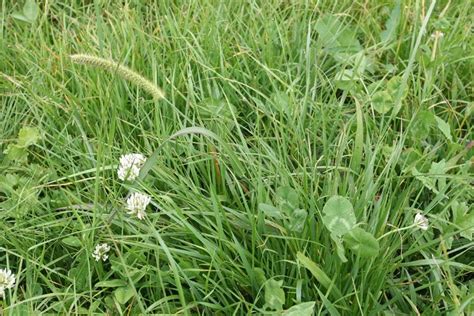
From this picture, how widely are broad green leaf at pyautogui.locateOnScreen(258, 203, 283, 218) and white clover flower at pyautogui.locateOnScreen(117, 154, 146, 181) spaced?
0.32 meters

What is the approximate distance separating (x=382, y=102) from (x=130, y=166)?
0.70 m

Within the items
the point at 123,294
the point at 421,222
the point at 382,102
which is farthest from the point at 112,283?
the point at 382,102

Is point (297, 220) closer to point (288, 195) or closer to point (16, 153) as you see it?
point (288, 195)

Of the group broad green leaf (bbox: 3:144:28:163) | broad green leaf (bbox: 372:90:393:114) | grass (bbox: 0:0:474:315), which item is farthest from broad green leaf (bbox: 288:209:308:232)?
broad green leaf (bbox: 3:144:28:163)

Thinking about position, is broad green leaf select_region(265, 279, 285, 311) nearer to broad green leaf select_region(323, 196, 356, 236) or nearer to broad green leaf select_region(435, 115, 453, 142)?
broad green leaf select_region(323, 196, 356, 236)

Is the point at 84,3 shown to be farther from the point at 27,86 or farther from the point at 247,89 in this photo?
the point at 247,89

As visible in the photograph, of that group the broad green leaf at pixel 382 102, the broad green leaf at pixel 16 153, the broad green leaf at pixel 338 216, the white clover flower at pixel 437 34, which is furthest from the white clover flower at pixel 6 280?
the white clover flower at pixel 437 34

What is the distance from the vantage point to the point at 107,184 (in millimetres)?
1832

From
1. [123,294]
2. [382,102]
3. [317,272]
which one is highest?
[382,102]

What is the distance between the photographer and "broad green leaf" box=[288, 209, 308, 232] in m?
1.60

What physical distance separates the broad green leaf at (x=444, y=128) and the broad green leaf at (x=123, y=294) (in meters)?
0.89

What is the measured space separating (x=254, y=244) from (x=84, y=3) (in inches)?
54.8

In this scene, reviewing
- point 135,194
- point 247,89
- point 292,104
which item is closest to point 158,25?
point 247,89

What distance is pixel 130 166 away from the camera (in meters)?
1.73
